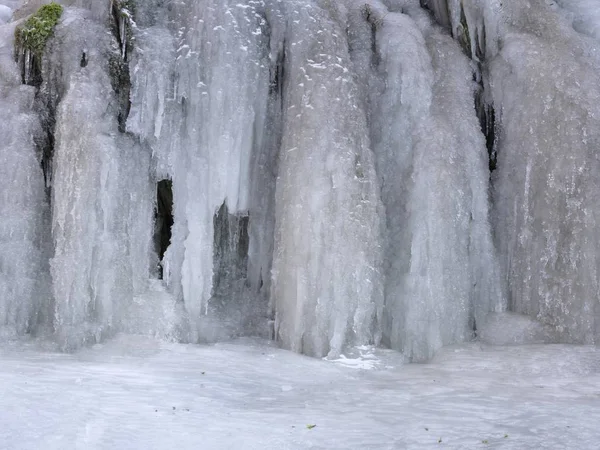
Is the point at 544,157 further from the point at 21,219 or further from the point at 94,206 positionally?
the point at 21,219

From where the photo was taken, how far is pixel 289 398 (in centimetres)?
659

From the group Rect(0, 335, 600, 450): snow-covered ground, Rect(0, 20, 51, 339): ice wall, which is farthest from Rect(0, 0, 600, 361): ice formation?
Rect(0, 335, 600, 450): snow-covered ground

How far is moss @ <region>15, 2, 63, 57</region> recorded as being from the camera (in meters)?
9.71

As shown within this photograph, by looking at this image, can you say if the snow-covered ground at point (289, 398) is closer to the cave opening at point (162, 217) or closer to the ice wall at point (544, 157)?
the ice wall at point (544, 157)

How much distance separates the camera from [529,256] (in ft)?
29.5

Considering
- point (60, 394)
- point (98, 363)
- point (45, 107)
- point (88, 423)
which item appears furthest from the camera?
point (45, 107)

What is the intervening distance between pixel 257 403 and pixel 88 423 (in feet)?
4.89

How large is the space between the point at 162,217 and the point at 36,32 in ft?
9.43

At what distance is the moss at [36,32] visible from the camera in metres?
9.71

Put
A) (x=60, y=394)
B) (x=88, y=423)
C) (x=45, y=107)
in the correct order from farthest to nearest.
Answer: (x=45, y=107) < (x=60, y=394) < (x=88, y=423)

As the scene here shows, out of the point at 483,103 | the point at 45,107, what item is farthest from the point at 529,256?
the point at 45,107

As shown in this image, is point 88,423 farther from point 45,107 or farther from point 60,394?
point 45,107

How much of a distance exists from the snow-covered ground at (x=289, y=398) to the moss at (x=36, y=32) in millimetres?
3671

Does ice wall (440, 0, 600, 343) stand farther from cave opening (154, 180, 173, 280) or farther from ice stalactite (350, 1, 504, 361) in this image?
cave opening (154, 180, 173, 280)
